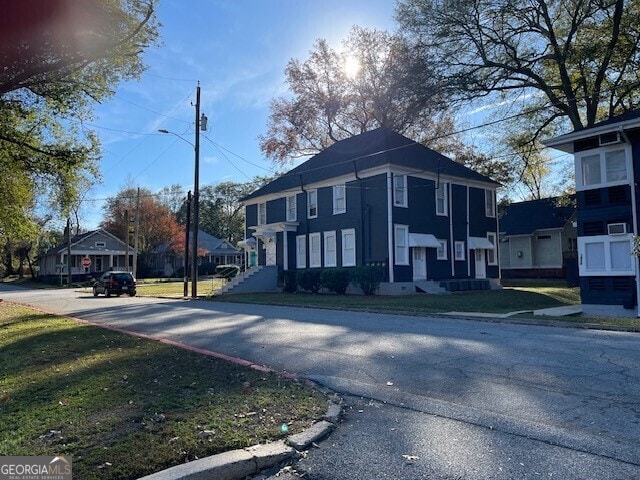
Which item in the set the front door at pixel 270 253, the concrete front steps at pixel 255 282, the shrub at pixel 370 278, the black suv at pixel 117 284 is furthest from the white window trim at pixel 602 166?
the black suv at pixel 117 284

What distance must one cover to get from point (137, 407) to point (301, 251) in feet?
87.2

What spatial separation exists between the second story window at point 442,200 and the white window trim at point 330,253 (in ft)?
21.1

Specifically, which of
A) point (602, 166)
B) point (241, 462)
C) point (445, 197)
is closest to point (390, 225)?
point (445, 197)

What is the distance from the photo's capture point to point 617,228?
57.2 ft

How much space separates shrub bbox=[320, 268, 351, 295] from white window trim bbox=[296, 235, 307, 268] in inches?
147

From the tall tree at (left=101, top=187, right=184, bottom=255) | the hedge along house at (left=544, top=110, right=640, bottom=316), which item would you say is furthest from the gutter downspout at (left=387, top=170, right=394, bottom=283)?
the tall tree at (left=101, top=187, right=184, bottom=255)

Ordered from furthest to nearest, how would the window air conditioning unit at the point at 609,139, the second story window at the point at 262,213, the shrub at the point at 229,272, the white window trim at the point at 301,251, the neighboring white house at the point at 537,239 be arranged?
the neighboring white house at the point at 537,239 < the shrub at the point at 229,272 < the second story window at the point at 262,213 < the white window trim at the point at 301,251 < the window air conditioning unit at the point at 609,139

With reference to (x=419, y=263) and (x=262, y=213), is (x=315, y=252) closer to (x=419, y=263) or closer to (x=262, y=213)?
(x=419, y=263)

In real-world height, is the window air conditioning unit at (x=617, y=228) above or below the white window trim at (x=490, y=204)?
below

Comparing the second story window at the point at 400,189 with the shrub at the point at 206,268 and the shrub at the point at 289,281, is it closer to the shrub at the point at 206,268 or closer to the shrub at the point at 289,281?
the shrub at the point at 289,281

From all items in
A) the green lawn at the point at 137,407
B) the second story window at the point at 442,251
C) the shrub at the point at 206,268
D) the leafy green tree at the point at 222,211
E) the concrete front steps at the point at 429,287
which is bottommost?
the green lawn at the point at 137,407

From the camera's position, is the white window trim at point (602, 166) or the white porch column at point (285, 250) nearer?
the white window trim at point (602, 166)

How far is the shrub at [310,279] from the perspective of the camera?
94.6 ft

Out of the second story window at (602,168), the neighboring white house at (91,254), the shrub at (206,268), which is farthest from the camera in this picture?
the shrub at (206,268)
